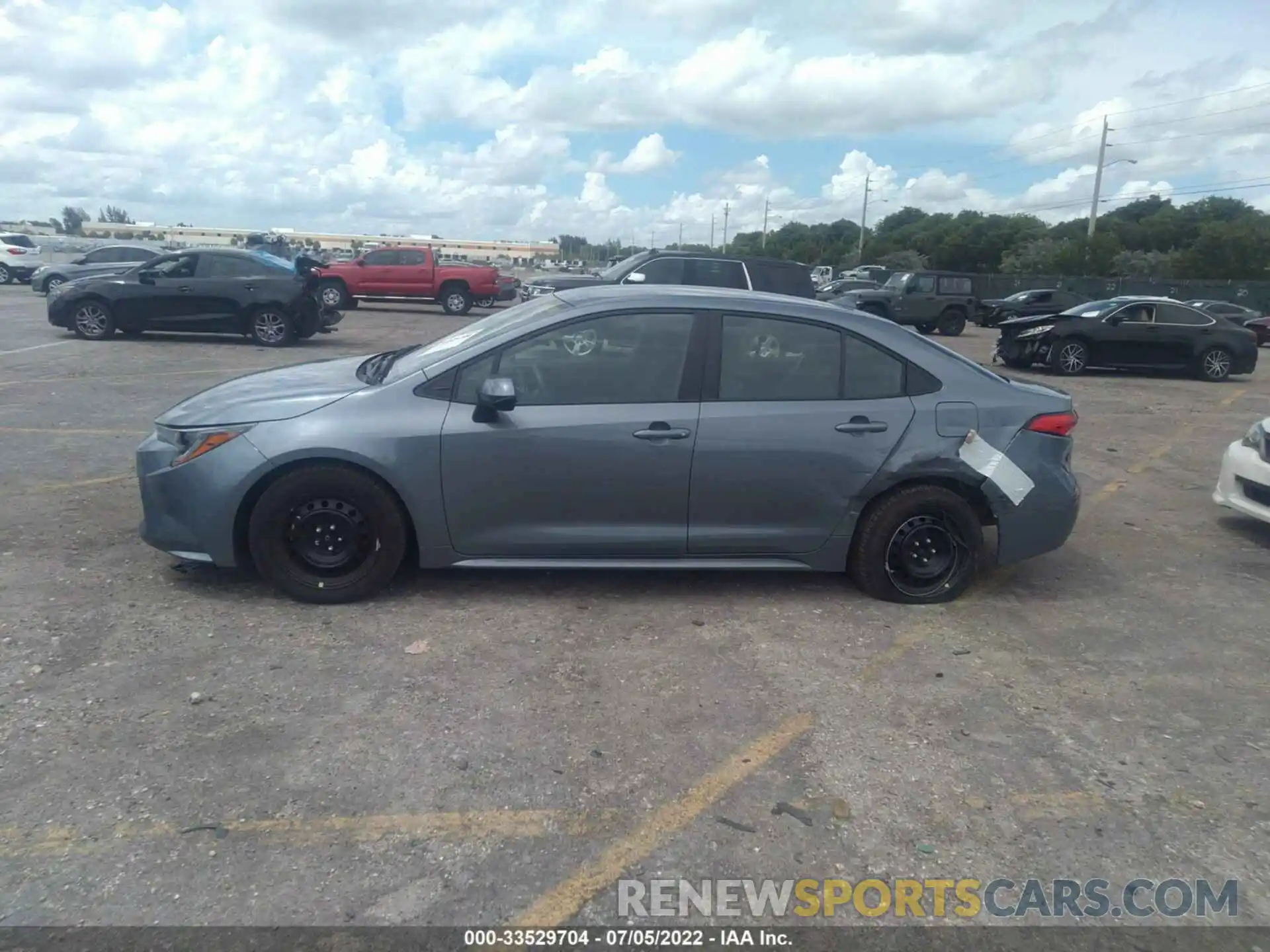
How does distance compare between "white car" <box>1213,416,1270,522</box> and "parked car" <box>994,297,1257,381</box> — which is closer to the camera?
"white car" <box>1213,416,1270,522</box>

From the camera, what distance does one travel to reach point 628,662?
4.47 m

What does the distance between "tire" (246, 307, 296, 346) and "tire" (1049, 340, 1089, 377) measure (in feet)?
42.9

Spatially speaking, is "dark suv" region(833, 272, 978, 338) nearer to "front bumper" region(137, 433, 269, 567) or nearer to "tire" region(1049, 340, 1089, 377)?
"tire" region(1049, 340, 1089, 377)

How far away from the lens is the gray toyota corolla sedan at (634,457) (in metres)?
4.83

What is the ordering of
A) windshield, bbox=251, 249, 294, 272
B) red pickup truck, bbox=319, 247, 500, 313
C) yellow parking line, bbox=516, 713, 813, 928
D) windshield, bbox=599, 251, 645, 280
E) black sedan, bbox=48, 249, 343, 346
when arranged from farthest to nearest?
1. red pickup truck, bbox=319, 247, 500, 313
2. windshield, bbox=251, 249, 294, 272
3. black sedan, bbox=48, 249, 343, 346
4. windshield, bbox=599, 251, 645, 280
5. yellow parking line, bbox=516, 713, 813, 928

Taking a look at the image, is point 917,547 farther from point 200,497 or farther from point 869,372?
point 200,497

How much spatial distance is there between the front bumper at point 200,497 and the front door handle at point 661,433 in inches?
70.6

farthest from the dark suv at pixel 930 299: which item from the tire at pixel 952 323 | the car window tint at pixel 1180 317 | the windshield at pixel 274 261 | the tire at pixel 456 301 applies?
the windshield at pixel 274 261

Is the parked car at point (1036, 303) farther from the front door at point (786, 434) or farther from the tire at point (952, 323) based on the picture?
the front door at point (786, 434)

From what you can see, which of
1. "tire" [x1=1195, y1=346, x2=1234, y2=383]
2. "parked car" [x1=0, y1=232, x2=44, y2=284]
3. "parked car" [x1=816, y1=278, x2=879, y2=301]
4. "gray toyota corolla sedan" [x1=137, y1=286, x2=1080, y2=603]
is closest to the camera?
"gray toyota corolla sedan" [x1=137, y1=286, x2=1080, y2=603]

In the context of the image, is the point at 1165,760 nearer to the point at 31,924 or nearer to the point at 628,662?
the point at 628,662

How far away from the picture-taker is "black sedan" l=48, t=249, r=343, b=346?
1634 cm

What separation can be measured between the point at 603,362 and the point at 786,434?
991 mm

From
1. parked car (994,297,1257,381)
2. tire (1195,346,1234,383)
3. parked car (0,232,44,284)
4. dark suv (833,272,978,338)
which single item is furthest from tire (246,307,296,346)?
parked car (0,232,44,284)
